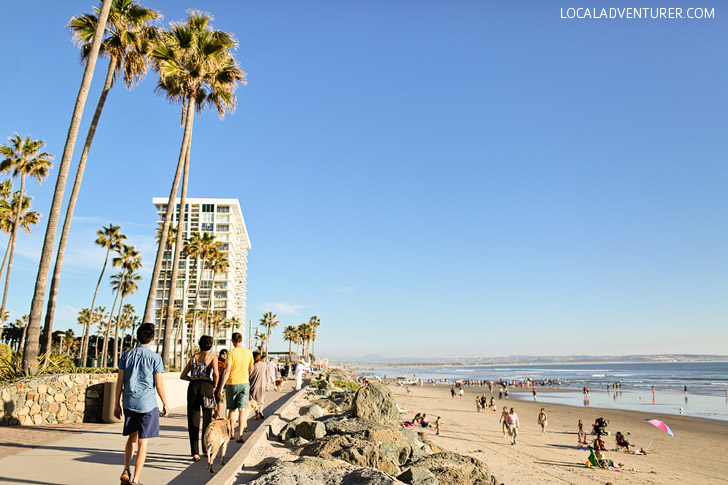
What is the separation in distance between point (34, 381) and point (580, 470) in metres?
15.4

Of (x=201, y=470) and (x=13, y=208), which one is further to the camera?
(x=13, y=208)

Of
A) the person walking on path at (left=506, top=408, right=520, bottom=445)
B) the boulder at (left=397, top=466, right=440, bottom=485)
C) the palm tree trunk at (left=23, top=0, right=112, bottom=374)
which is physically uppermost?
the palm tree trunk at (left=23, top=0, right=112, bottom=374)

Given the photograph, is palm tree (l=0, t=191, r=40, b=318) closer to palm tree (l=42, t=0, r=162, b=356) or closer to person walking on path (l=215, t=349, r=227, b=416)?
palm tree (l=42, t=0, r=162, b=356)

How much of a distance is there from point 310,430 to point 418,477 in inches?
120

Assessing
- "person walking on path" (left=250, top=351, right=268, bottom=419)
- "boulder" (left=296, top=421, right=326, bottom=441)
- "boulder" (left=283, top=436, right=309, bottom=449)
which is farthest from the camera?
"person walking on path" (left=250, top=351, right=268, bottom=419)

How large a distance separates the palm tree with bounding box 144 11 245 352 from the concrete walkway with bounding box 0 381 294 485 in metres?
8.98

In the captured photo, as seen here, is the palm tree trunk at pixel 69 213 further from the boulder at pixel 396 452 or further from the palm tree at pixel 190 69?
the boulder at pixel 396 452

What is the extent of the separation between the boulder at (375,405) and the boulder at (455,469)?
10.5ft

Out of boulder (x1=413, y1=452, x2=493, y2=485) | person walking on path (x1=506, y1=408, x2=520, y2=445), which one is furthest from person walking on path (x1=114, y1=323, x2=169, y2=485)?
person walking on path (x1=506, y1=408, x2=520, y2=445)

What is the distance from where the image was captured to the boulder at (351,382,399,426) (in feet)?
38.2

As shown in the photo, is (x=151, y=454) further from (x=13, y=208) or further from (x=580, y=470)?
(x=13, y=208)

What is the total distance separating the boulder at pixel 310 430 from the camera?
898cm

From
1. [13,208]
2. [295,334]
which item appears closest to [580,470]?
[13,208]

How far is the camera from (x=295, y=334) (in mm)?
105688
